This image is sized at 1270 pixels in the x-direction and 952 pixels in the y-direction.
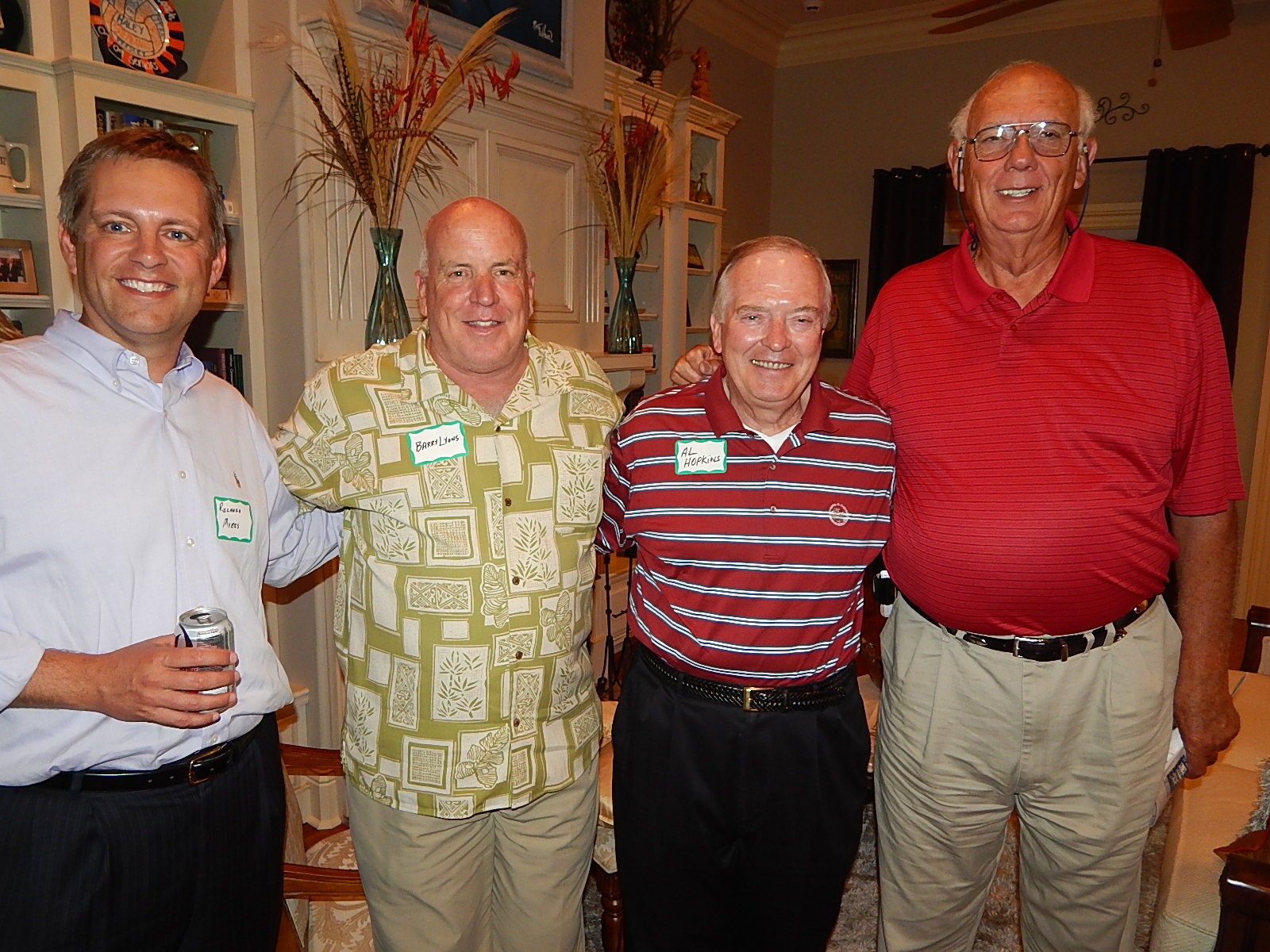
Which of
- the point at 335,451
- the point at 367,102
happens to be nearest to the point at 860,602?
the point at 335,451

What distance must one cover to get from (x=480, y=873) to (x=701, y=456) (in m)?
0.90

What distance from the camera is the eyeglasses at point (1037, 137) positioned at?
61.7 inches

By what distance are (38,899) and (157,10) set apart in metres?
2.37

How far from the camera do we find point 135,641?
1227mm

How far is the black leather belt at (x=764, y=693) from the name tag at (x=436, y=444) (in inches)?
21.5

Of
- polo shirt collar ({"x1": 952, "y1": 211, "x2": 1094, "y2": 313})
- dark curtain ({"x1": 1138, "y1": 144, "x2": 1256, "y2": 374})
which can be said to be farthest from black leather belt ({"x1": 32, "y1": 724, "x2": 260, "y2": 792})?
dark curtain ({"x1": 1138, "y1": 144, "x2": 1256, "y2": 374})

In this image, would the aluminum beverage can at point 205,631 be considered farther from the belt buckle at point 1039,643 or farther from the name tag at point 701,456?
the belt buckle at point 1039,643

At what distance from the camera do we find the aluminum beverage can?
113 centimetres

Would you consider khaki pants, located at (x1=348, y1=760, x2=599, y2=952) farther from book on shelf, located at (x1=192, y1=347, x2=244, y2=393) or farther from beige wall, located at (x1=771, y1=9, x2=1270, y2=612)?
beige wall, located at (x1=771, y1=9, x2=1270, y2=612)

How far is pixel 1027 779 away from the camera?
63.0 inches

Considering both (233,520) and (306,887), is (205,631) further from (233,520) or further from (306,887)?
(306,887)

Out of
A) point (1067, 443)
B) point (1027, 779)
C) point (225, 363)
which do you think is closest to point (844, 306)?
point (225, 363)

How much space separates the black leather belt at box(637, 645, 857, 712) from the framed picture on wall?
487 cm

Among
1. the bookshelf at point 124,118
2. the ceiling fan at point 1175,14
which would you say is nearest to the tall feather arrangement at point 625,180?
the ceiling fan at point 1175,14
